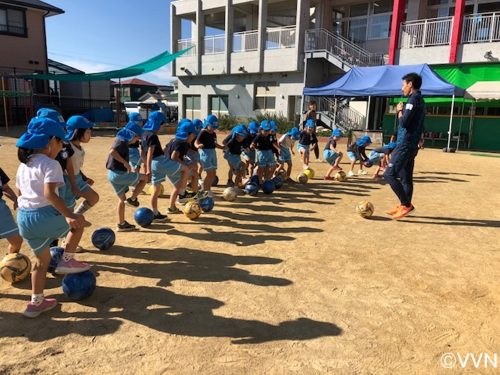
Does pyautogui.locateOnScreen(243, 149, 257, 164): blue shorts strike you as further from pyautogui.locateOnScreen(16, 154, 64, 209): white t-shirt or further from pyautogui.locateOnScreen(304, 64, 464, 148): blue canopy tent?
pyautogui.locateOnScreen(304, 64, 464, 148): blue canopy tent

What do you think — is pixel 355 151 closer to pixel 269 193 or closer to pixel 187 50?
pixel 269 193

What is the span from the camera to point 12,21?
2828cm

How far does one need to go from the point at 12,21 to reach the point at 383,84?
2560 centimetres

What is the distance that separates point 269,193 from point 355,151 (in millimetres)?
3991

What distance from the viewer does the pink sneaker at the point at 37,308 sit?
370 cm

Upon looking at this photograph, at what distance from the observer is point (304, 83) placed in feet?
82.5

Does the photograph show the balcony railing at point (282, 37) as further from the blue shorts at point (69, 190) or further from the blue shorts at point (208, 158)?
the blue shorts at point (69, 190)

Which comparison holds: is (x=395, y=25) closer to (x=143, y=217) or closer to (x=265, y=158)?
(x=265, y=158)

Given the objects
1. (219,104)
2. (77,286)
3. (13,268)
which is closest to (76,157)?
(13,268)

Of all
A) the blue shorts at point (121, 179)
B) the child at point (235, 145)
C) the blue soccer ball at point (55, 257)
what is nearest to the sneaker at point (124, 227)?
the blue shorts at point (121, 179)

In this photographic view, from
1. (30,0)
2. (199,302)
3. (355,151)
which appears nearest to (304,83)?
(355,151)

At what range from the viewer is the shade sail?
16375 mm

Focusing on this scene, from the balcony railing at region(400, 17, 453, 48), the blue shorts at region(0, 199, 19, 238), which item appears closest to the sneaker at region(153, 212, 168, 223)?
the blue shorts at region(0, 199, 19, 238)

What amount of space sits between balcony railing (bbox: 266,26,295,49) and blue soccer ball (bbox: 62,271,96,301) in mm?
24323
